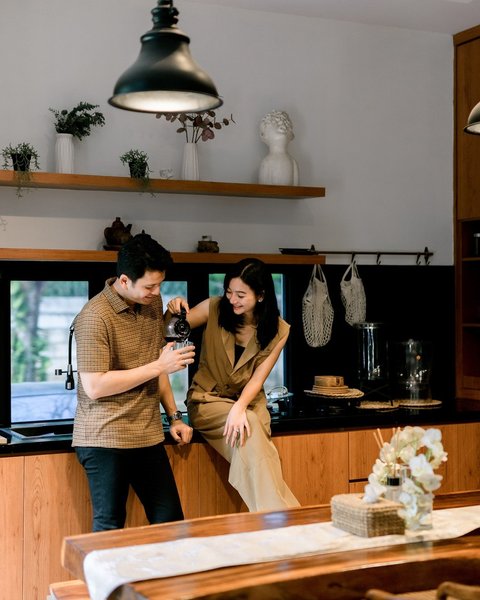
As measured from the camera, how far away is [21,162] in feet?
14.5

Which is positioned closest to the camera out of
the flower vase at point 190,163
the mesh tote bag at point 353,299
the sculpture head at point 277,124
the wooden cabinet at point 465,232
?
the flower vase at point 190,163

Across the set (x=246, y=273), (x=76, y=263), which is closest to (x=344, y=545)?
(x=246, y=273)

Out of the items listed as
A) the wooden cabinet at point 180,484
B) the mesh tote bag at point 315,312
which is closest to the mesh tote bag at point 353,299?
the mesh tote bag at point 315,312

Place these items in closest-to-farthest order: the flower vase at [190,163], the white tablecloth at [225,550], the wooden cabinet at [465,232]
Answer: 1. the white tablecloth at [225,550]
2. the flower vase at [190,163]
3. the wooden cabinet at [465,232]

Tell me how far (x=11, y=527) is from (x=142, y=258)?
4.05ft

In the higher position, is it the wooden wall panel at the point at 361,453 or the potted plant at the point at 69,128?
the potted plant at the point at 69,128

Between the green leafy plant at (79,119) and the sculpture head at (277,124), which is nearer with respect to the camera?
the green leafy plant at (79,119)

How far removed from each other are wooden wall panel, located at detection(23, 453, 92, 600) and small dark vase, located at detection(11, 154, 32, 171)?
1373 mm

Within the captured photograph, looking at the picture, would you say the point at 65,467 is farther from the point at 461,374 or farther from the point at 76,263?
the point at 461,374

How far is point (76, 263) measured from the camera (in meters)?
4.77

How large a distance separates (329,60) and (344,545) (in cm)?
341

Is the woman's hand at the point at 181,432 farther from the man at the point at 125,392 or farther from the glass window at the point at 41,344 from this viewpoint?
the glass window at the point at 41,344

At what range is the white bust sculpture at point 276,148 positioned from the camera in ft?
16.5

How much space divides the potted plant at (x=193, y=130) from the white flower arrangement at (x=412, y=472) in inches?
92.8
